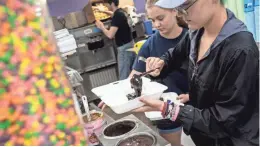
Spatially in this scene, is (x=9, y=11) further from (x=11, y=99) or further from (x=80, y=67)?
(x=80, y=67)

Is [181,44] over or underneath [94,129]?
over

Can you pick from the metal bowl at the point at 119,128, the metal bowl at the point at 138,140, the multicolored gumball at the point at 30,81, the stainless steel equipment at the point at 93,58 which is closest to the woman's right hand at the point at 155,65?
the metal bowl at the point at 119,128

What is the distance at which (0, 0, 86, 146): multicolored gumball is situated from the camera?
1.60ft

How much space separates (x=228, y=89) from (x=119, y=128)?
752 mm

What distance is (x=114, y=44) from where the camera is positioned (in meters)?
4.87

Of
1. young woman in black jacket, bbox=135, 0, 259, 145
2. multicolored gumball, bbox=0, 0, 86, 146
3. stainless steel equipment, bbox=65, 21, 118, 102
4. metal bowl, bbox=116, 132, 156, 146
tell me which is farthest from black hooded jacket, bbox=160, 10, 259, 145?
stainless steel equipment, bbox=65, 21, 118, 102

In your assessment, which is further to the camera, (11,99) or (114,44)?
(114,44)

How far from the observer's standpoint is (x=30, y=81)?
1.66 feet

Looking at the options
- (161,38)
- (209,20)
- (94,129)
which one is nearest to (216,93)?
(209,20)

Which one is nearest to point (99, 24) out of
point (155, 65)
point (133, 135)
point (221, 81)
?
point (155, 65)

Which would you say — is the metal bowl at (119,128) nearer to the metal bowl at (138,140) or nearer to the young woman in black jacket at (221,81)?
the metal bowl at (138,140)

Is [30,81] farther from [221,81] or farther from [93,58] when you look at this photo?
[93,58]

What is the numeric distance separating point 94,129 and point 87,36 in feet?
10.6

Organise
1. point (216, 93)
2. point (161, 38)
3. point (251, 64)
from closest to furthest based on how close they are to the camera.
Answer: point (251, 64)
point (216, 93)
point (161, 38)
